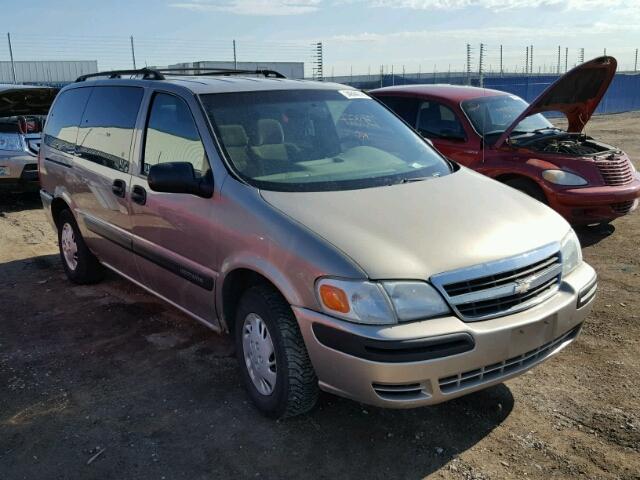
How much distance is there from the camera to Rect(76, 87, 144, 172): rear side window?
444cm

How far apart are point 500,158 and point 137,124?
13.6ft

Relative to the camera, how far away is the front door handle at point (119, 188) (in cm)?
438

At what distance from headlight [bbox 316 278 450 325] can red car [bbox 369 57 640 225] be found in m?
4.23

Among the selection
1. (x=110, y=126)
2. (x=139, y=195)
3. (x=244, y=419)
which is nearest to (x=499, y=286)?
(x=244, y=419)

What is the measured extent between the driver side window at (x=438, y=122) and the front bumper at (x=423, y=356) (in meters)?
4.60

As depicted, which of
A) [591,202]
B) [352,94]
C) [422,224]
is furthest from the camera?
[591,202]

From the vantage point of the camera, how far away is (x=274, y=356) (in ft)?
10.5

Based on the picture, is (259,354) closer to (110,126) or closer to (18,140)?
(110,126)

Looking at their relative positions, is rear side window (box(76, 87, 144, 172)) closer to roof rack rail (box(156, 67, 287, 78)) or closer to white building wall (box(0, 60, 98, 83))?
roof rack rail (box(156, 67, 287, 78))

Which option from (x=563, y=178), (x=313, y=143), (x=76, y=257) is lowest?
(x=76, y=257)

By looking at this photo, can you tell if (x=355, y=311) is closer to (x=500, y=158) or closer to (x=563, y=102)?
(x=500, y=158)

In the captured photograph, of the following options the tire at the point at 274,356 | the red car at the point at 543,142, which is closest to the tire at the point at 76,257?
the tire at the point at 274,356

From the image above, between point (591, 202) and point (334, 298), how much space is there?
180 inches

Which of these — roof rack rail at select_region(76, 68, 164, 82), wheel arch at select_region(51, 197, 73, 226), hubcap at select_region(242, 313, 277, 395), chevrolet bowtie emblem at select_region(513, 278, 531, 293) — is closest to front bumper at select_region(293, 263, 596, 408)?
chevrolet bowtie emblem at select_region(513, 278, 531, 293)
